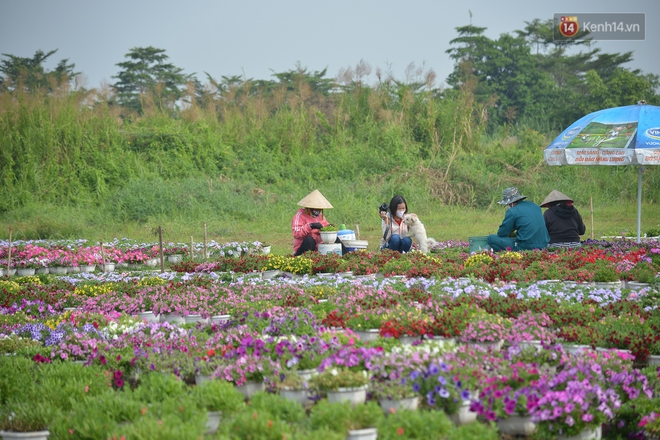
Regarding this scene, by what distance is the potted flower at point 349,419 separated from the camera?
15.2 ft

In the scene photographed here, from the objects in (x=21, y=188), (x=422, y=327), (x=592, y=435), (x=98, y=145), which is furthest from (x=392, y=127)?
(x=592, y=435)

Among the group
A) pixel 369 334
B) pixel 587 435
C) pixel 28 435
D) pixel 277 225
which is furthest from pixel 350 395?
pixel 277 225

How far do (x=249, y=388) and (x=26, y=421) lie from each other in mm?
1596

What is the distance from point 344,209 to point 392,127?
6977 millimetres

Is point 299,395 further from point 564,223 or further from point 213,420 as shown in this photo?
point 564,223

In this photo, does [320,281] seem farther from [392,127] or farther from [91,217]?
[392,127]

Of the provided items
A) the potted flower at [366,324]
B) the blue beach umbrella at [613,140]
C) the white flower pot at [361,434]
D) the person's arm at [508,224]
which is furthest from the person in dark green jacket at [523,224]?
the white flower pot at [361,434]

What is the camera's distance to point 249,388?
19.1ft

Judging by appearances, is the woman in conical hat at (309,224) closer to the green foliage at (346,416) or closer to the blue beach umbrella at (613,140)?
the blue beach umbrella at (613,140)

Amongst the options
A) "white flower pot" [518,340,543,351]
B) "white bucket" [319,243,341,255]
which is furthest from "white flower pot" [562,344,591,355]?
"white bucket" [319,243,341,255]

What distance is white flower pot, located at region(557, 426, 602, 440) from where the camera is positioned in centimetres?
498

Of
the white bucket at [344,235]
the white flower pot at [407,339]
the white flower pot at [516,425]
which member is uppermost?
the white bucket at [344,235]

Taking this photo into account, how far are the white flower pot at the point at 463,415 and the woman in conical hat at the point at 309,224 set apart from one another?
860 centimetres

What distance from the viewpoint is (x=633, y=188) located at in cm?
2450
